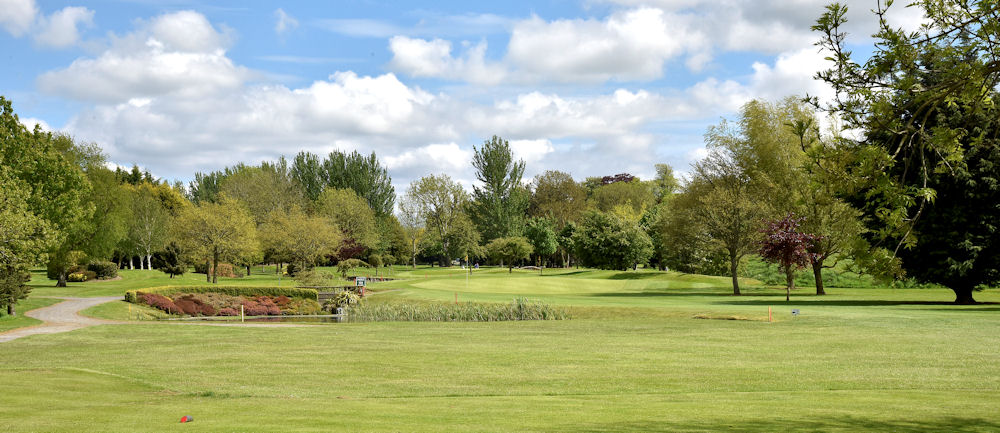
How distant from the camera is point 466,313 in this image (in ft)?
119

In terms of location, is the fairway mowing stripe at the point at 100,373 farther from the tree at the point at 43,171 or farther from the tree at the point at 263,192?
the tree at the point at 263,192

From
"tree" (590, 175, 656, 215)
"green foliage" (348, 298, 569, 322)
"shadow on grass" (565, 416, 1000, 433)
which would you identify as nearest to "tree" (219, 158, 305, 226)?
"tree" (590, 175, 656, 215)

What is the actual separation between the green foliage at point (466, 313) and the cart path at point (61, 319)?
39.1ft

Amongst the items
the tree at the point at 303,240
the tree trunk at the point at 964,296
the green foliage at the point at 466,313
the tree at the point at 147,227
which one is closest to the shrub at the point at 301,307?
the green foliage at the point at 466,313

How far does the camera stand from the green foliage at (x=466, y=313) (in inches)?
1405

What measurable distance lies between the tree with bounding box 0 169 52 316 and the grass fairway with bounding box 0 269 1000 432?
398 centimetres

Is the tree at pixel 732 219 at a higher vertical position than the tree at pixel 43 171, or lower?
lower

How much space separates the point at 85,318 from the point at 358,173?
Answer: 65.7 metres

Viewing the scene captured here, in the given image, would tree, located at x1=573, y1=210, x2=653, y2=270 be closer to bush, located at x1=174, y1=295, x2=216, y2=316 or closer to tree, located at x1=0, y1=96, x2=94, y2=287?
bush, located at x1=174, y1=295, x2=216, y2=316

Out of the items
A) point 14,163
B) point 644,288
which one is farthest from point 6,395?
point 644,288

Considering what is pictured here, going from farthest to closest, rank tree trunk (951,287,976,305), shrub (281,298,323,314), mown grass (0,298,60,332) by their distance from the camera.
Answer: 1. shrub (281,298,323,314)
2. tree trunk (951,287,976,305)
3. mown grass (0,298,60,332)

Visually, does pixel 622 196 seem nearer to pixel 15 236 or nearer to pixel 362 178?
pixel 362 178

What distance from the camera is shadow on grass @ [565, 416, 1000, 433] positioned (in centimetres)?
1014

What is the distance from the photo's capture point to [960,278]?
1455 inches
